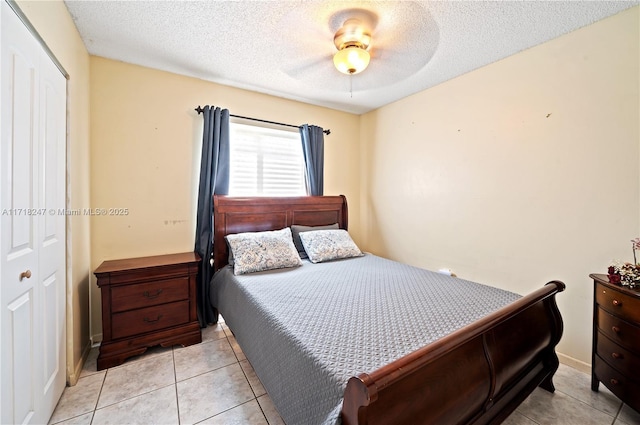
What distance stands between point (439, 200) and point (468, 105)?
3.17ft

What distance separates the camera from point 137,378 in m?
1.88

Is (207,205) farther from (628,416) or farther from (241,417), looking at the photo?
(628,416)

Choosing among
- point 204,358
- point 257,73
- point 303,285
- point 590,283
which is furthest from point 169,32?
point 590,283

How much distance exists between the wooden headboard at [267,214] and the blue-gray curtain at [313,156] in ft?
0.50

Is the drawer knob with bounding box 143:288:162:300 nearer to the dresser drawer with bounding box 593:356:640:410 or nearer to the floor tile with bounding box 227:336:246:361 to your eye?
the floor tile with bounding box 227:336:246:361

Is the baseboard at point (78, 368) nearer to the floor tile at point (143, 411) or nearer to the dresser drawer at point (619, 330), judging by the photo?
the floor tile at point (143, 411)

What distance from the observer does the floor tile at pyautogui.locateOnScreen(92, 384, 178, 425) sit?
1506 mm

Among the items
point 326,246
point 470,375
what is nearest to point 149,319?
point 326,246

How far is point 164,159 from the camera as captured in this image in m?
2.55

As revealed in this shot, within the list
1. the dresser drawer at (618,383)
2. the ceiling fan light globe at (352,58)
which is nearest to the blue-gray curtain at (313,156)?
the ceiling fan light globe at (352,58)

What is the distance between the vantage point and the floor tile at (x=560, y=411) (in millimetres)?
1525

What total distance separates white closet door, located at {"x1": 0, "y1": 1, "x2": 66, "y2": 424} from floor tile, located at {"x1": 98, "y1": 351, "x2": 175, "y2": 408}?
0.26 metres

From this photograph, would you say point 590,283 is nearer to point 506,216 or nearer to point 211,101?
point 506,216

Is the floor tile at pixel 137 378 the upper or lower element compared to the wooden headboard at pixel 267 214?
lower
